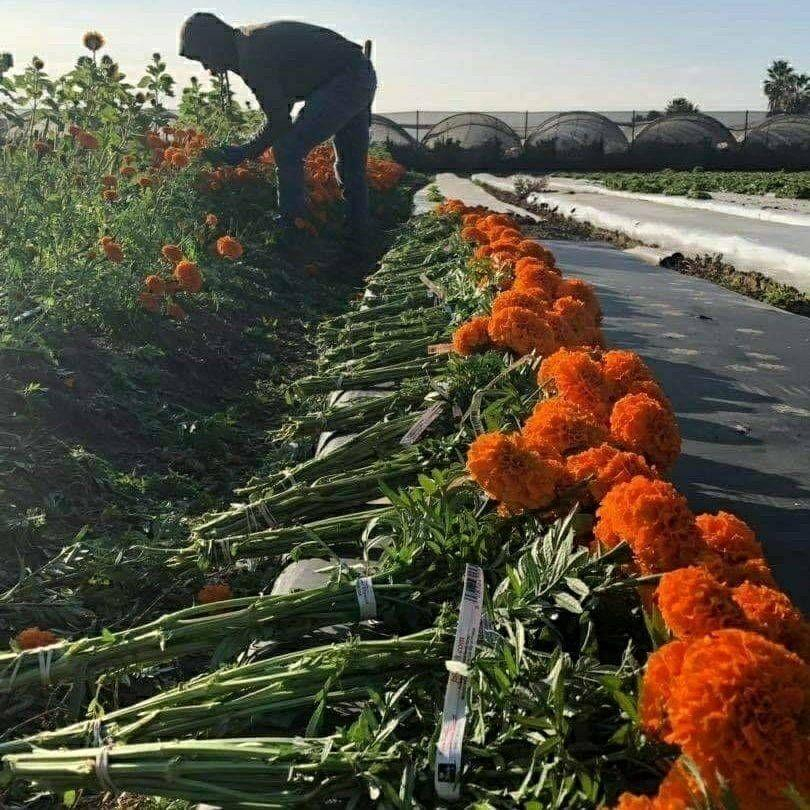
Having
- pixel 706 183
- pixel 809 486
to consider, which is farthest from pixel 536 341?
pixel 706 183

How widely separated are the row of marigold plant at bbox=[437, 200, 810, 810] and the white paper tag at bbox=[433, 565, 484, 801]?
24cm

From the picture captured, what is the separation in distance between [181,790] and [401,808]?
13.4 inches

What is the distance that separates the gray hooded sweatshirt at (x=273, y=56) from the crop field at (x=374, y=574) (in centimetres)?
310

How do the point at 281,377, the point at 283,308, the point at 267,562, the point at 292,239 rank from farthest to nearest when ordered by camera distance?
the point at 292,239 → the point at 283,308 → the point at 281,377 → the point at 267,562

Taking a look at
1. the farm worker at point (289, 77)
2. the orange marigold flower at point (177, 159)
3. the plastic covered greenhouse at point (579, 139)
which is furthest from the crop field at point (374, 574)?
the plastic covered greenhouse at point (579, 139)

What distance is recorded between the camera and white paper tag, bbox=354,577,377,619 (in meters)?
1.71

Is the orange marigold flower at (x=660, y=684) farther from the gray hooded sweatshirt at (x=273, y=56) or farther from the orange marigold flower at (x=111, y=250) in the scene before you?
the gray hooded sweatshirt at (x=273, y=56)

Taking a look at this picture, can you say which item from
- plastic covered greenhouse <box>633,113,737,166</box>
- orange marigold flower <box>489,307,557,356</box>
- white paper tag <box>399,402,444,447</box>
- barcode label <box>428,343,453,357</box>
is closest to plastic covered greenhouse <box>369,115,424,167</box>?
plastic covered greenhouse <box>633,113,737,166</box>

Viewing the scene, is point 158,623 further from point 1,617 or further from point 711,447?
point 711,447

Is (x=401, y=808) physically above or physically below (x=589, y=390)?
below

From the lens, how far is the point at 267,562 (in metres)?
2.47

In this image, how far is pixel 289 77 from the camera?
755 centimetres

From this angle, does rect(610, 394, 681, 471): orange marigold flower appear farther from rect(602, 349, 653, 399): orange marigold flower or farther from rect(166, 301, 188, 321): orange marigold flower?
rect(166, 301, 188, 321): orange marigold flower

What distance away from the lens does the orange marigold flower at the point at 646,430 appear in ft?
6.60
